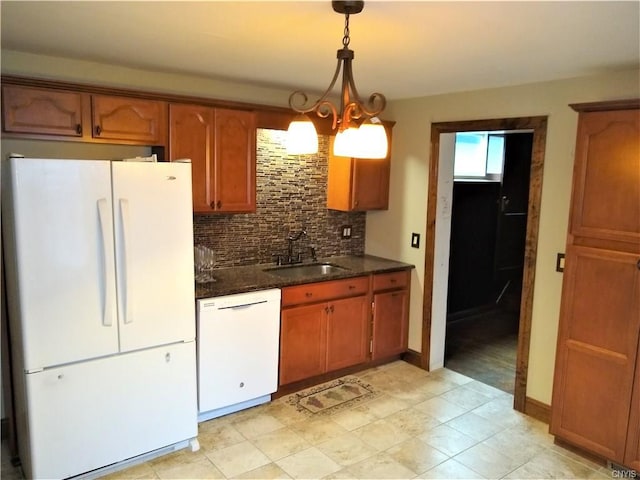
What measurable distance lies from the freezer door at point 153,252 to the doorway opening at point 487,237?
10.1 feet

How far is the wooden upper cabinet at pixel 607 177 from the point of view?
2.57m

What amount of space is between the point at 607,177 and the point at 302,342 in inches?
90.0

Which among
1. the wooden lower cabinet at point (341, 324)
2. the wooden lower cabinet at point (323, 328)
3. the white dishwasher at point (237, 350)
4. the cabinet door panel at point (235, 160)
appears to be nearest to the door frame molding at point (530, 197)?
the wooden lower cabinet at point (341, 324)

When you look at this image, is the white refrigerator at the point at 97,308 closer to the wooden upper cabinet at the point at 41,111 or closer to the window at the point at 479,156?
the wooden upper cabinet at the point at 41,111

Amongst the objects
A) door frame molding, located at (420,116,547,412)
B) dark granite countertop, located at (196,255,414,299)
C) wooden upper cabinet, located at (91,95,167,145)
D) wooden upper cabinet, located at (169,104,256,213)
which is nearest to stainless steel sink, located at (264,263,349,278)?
dark granite countertop, located at (196,255,414,299)

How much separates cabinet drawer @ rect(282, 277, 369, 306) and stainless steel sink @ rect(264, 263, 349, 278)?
6.6 inches

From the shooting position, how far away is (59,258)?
2379 mm

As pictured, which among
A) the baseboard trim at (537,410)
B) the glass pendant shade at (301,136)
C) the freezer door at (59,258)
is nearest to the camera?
the glass pendant shade at (301,136)

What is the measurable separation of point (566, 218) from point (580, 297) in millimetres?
606

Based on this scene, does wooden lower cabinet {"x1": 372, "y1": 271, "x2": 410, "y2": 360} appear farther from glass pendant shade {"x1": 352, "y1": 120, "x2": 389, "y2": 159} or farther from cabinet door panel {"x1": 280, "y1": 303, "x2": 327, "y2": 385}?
glass pendant shade {"x1": 352, "y1": 120, "x2": 389, "y2": 159}

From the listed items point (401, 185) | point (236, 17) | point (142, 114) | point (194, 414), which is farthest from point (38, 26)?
point (401, 185)

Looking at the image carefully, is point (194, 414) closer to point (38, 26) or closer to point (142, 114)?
point (142, 114)

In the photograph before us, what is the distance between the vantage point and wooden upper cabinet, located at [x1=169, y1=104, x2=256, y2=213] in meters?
3.22

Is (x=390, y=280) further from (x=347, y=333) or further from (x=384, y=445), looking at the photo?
(x=384, y=445)
